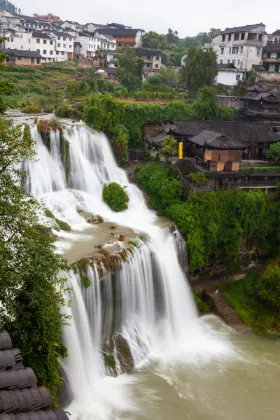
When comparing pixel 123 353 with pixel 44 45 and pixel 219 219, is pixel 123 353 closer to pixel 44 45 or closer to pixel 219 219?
pixel 219 219

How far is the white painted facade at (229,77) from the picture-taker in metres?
49.4

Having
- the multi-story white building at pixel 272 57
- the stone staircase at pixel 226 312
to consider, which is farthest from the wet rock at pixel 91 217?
the multi-story white building at pixel 272 57

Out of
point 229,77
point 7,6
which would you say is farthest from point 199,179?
point 7,6

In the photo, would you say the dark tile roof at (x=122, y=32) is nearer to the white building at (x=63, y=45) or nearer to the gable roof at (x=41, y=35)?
the white building at (x=63, y=45)

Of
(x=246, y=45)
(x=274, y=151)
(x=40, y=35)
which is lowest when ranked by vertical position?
(x=274, y=151)

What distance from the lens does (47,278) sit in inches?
445

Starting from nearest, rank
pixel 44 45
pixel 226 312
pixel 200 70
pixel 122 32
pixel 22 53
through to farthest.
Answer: pixel 226 312 < pixel 200 70 < pixel 22 53 < pixel 44 45 < pixel 122 32

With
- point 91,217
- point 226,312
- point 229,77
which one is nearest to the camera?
point 226,312

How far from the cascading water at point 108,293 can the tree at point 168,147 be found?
347cm

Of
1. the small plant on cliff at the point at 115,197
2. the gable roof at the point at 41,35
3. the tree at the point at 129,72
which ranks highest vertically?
the gable roof at the point at 41,35

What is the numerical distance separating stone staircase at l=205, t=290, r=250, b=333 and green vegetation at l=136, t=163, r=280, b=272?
1.96 meters

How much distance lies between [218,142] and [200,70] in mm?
17848

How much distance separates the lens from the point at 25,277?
10680mm

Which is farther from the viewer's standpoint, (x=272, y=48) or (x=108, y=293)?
(x=272, y=48)
